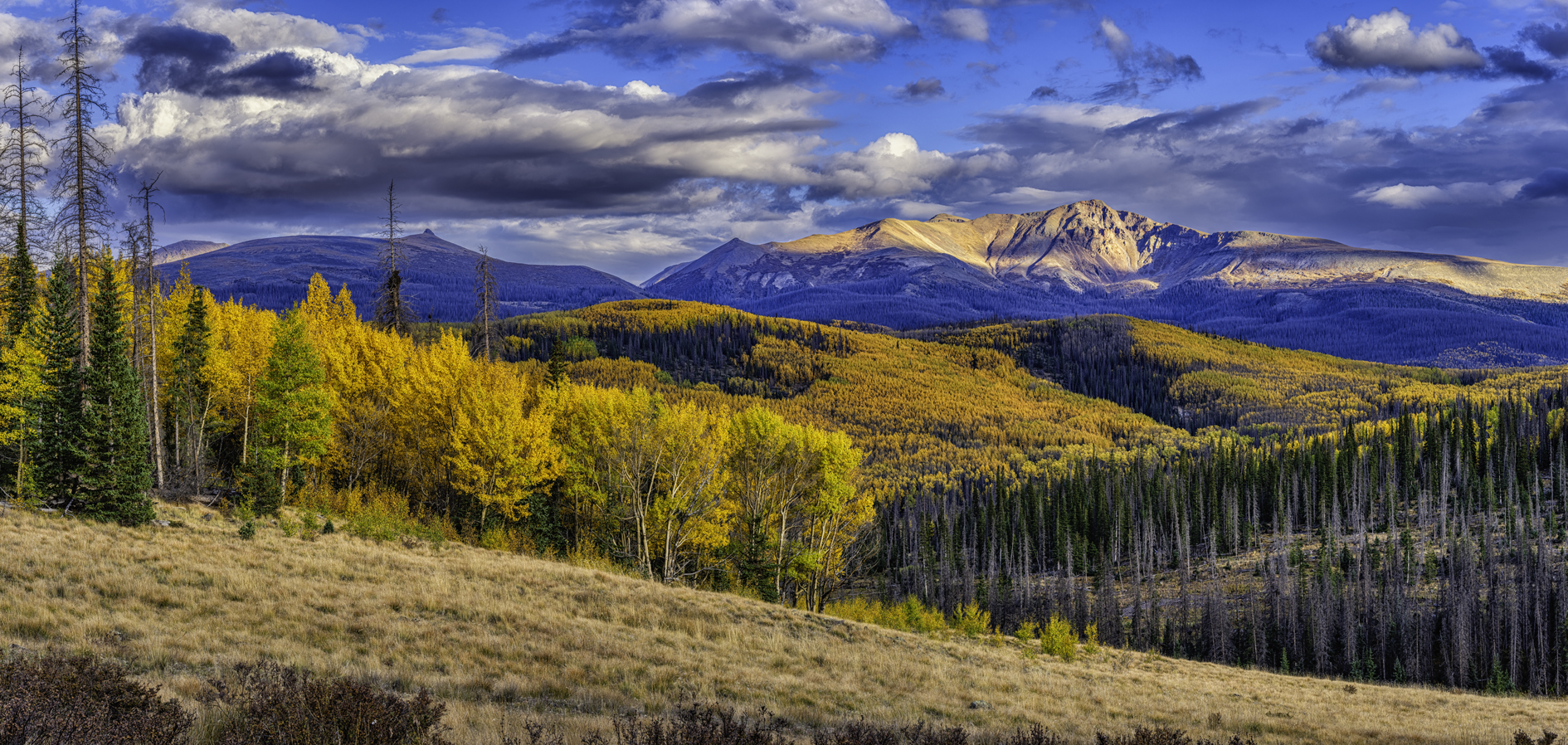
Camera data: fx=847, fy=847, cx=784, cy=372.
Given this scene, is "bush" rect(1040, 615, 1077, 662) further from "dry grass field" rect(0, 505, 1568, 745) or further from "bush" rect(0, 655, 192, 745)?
"bush" rect(0, 655, 192, 745)

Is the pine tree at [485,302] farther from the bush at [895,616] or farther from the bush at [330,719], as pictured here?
the bush at [330,719]

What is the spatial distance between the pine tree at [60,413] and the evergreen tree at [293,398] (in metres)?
8.51

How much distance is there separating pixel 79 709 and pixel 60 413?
1265 inches

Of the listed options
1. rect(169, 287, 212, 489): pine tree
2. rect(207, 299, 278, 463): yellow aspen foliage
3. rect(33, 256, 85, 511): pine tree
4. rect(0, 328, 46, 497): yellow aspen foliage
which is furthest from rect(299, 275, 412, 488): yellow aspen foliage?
rect(33, 256, 85, 511): pine tree

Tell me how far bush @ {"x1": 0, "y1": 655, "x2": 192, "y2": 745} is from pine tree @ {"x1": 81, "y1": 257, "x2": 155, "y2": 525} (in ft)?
77.9

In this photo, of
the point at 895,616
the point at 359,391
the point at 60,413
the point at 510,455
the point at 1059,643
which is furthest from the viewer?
the point at 359,391

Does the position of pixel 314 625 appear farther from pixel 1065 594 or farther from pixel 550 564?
pixel 1065 594

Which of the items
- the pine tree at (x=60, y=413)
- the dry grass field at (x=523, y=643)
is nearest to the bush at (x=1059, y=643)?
the dry grass field at (x=523, y=643)

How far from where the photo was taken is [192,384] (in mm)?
45375

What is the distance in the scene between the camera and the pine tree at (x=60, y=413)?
30.5 m

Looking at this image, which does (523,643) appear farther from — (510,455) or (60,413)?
(510,455)

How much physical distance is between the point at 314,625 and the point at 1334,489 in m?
140

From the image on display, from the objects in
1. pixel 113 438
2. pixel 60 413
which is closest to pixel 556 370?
pixel 60 413

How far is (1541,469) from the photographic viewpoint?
140000 mm
